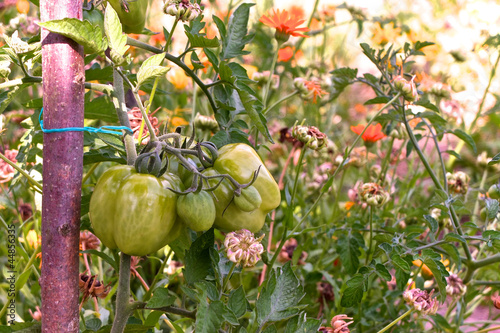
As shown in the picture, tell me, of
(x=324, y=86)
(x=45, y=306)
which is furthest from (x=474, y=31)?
(x=45, y=306)

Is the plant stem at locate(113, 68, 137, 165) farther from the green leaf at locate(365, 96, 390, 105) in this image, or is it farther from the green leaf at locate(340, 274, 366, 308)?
Answer: the green leaf at locate(365, 96, 390, 105)

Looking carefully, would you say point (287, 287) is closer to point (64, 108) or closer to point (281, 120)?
point (64, 108)

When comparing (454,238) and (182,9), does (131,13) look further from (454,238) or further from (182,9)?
(454,238)

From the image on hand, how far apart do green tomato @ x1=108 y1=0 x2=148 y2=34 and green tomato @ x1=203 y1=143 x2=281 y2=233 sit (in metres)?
0.23

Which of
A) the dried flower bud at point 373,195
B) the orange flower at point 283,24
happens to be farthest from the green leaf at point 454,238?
the orange flower at point 283,24

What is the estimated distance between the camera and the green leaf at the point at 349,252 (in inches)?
36.7

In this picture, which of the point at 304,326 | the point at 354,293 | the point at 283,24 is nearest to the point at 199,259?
the point at 304,326

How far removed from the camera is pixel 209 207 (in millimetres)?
545

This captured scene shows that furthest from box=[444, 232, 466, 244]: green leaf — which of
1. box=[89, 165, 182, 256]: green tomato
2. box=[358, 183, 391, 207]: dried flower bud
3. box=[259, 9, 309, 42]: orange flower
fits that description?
box=[259, 9, 309, 42]: orange flower

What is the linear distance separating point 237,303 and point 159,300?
0.10m

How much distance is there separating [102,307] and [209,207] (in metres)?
0.47

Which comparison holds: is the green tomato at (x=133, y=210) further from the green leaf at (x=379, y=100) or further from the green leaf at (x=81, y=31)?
the green leaf at (x=379, y=100)

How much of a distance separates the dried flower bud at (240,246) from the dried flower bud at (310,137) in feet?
1.20

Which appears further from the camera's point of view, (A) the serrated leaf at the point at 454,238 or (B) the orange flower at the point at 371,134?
(B) the orange flower at the point at 371,134
